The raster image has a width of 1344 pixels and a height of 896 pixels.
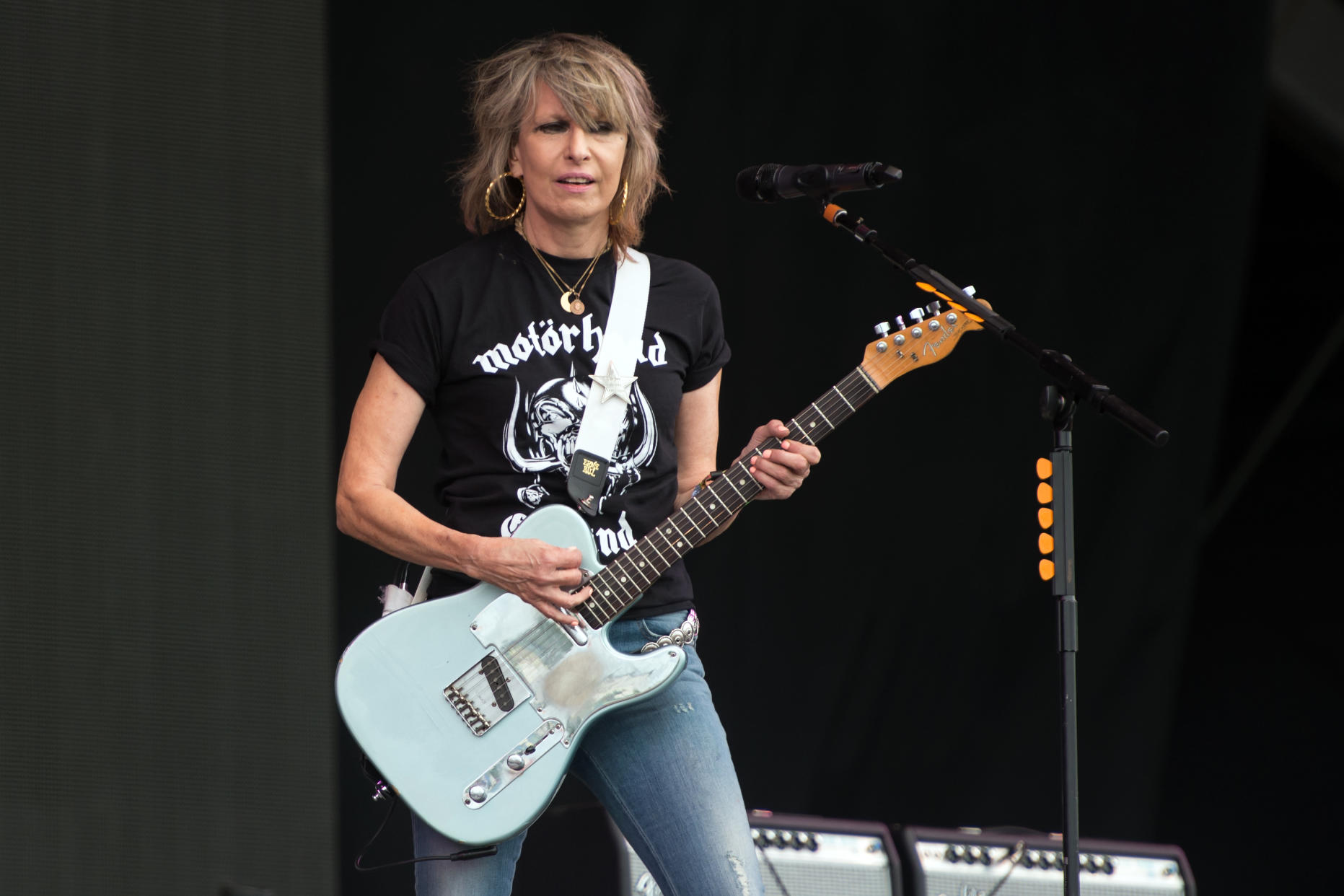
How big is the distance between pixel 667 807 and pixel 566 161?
3.32ft

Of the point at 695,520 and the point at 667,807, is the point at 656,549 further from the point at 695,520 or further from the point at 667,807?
the point at 667,807

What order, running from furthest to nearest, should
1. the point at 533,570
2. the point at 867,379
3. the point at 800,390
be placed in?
the point at 800,390 → the point at 867,379 → the point at 533,570

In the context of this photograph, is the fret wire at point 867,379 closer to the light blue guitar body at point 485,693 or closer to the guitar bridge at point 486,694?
the light blue guitar body at point 485,693

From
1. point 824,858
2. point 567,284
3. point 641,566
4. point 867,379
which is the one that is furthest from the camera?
point 824,858

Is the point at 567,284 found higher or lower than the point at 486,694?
higher

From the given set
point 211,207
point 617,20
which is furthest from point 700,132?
point 211,207

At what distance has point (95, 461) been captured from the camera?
2.40 meters

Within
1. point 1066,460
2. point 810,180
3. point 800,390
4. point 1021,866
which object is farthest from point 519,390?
point 800,390

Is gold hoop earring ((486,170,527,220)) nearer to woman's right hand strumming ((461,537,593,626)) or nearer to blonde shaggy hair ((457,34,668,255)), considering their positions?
blonde shaggy hair ((457,34,668,255))

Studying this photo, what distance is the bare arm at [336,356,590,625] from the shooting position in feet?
7.34

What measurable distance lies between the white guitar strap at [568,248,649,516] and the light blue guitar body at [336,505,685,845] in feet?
0.23

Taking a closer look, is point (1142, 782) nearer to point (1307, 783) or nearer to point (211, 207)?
point (1307, 783)

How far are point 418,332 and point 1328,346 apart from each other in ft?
11.7

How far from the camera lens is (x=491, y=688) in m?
2.27
